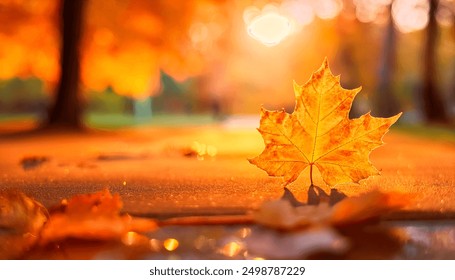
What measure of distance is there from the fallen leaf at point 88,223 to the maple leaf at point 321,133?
2.22 ft

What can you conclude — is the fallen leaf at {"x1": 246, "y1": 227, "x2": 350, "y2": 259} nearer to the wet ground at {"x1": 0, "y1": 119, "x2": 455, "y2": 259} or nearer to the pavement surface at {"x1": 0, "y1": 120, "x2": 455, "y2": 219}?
the wet ground at {"x1": 0, "y1": 119, "x2": 455, "y2": 259}

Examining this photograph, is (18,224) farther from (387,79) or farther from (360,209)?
(387,79)

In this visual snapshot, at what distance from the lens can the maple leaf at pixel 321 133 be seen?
2775 mm

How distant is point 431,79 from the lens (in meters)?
16.8

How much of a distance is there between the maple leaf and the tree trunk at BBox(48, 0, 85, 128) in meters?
10.1

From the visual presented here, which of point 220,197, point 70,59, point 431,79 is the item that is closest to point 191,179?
point 220,197

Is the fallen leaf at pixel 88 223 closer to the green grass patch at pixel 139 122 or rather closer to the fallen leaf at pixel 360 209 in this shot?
the fallen leaf at pixel 360 209

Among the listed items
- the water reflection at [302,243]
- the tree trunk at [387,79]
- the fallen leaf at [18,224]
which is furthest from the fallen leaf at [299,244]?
the tree trunk at [387,79]

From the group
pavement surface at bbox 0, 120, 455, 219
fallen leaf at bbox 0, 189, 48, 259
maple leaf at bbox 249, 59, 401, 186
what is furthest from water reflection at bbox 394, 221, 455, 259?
fallen leaf at bbox 0, 189, 48, 259

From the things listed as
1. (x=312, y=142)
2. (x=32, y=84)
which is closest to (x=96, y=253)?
(x=312, y=142)

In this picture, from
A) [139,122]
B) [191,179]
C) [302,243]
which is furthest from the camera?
[139,122]

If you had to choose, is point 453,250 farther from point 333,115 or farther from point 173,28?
point 173,28

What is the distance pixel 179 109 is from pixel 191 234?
43.7m

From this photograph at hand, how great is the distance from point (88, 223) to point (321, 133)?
108 centimetres
